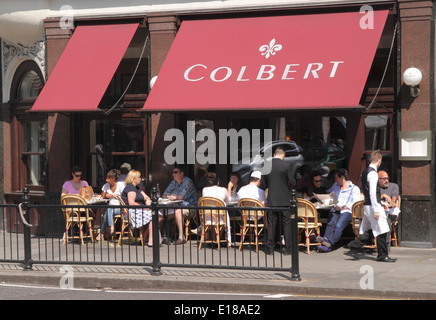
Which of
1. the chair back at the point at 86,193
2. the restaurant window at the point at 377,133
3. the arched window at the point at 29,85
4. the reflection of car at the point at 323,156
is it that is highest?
the arched window at the point at 29,85

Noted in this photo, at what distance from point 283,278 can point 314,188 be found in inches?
173

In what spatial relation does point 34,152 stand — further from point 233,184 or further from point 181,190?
point 233,184

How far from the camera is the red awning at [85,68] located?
14.7 metres

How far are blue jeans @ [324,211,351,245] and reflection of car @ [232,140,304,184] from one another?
5.47 feet

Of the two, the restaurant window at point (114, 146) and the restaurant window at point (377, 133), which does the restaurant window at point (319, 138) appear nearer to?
the restaurant window at point (377, 133)

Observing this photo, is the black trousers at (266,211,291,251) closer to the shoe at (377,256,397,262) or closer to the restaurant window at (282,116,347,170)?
the shoe at (377,256,397,262)

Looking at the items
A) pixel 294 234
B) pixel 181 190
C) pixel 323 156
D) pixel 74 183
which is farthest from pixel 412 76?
pixel 74 183

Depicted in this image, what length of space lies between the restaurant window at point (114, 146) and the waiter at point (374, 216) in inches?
215

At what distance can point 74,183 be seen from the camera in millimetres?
15477

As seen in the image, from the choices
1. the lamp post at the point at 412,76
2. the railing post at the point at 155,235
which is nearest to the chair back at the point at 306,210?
the lamp post at the point at 412,76

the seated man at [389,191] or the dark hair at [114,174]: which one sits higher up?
the dark hair at [114,174]

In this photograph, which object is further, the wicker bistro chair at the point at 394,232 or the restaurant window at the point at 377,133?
the restaurant window at the point at 377,133

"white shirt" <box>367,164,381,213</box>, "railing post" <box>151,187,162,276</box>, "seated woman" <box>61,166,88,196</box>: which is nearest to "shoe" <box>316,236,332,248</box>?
"white shirt" <box>367,164,381,213</box>
